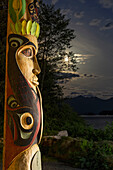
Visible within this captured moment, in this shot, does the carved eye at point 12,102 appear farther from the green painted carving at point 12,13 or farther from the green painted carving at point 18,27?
the green painted carving at point 12,13

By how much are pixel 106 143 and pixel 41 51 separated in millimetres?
6272

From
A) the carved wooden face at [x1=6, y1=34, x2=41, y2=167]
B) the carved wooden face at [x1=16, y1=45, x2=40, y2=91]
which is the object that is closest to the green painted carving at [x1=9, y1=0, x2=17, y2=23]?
the carved wooden face at [x1=6, y1=34, x2=41, y2=167]

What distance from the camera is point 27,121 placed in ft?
7.48

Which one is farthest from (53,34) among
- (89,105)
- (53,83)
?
(89,105)

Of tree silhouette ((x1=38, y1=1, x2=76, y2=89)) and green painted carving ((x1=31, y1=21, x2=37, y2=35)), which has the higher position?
tree silhouette ((x1=38, y1=1, x2=76, y2=89))

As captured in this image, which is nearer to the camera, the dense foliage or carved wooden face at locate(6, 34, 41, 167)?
carved wooden face at locate(6, 34, 41, 167)

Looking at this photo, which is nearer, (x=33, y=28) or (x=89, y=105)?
Result: (x=33, y=28)


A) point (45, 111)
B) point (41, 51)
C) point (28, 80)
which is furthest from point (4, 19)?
point (28, 80)

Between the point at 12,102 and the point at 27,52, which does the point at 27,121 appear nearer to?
the point at 12,102

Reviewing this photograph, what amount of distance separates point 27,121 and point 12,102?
0.31 metres

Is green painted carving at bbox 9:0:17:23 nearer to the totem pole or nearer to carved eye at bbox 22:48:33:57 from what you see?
the totem pole

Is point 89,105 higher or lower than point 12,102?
lower

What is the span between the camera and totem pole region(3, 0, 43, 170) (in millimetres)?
2209

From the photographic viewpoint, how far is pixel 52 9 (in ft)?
A: 30.8
